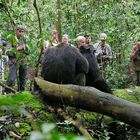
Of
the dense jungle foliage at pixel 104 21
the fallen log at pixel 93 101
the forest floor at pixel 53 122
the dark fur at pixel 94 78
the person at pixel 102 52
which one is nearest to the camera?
the forest floor at pixel 53 122

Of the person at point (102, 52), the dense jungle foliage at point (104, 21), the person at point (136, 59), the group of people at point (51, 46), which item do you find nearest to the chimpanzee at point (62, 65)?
the group of people at point (51, 46)

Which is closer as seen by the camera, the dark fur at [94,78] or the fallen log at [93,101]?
the fallen log at [93,101]

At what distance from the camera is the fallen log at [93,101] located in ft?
17.0

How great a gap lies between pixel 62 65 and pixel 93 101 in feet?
4.39

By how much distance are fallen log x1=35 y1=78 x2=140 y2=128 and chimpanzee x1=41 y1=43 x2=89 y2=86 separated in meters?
0.40

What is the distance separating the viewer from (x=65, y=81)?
6.87m

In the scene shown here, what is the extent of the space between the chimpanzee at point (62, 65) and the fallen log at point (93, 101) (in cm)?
40

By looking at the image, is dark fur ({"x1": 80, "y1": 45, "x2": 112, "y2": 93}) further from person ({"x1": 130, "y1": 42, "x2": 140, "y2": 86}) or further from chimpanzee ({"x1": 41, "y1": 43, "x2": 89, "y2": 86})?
person ({"x1": 130, "y1": 42, "x2": 140, "y2": 86})

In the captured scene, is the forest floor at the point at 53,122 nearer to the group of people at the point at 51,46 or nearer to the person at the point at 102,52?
the group of people at the point at 51,46

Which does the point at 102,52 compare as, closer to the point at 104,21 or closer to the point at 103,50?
the point at 103,50

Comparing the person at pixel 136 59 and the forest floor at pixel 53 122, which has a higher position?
the person at pixel 136 59

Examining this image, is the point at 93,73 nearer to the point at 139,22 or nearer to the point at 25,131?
the point at 25,131

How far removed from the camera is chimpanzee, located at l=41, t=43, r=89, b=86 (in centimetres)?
671

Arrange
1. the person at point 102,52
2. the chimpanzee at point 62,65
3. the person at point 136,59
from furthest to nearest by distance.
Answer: the person at point 102,52, the person at point 136,59, the chimpanzee at point 62,65
